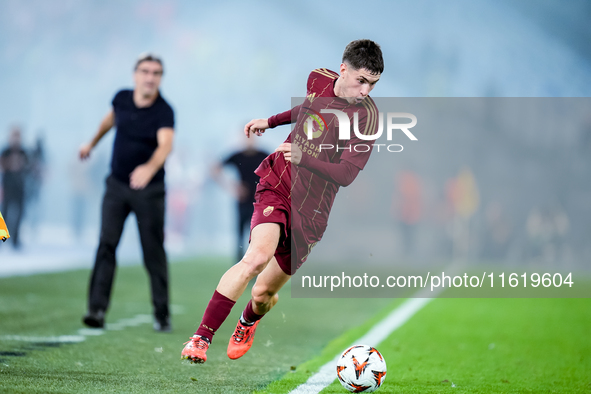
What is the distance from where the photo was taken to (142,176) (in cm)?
526

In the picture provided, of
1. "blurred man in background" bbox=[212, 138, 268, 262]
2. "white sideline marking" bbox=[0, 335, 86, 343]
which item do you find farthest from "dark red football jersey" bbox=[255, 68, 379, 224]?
"blurred man in background" bbox=[212, 138, 268, 262]

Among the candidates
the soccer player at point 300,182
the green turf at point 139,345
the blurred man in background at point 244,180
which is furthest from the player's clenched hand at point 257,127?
the blurred man in background at point 244,180

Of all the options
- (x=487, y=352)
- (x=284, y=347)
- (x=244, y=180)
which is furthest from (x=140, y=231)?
(x=244, y=180)

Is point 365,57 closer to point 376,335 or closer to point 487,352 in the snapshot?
point 487,352

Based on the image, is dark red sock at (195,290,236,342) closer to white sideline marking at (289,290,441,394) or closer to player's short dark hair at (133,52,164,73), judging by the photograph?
white sideline marking at (289,290,441,394)

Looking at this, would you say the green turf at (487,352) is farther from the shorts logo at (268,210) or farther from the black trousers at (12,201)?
the black trousers at (12,201)

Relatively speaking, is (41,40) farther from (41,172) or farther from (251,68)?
(251,68)

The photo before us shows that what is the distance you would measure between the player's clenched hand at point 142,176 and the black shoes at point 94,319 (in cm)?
100

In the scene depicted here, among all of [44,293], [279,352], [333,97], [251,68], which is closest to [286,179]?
[333,97]

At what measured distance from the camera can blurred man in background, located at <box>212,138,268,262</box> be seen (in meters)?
8.09

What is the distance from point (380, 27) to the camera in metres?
20.8

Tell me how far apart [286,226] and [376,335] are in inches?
88.8

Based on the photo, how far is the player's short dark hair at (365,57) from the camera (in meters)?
3.54

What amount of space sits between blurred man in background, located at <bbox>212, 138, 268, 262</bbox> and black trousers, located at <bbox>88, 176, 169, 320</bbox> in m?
2.07
